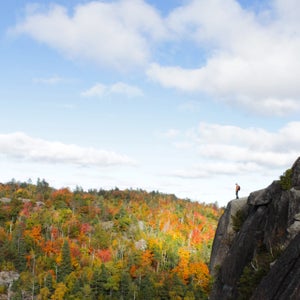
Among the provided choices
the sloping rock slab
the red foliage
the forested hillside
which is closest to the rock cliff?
the sloping rock slab

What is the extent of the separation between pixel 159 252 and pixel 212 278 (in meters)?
132

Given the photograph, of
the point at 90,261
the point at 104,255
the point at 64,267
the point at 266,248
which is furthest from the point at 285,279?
the point at 104,255

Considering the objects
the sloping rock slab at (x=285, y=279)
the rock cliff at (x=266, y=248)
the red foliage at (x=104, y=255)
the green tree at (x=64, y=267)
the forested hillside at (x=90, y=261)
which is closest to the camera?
the sloping rock slab at (x=285, y=279)

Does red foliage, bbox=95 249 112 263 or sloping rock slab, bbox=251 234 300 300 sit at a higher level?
sloping rock slab, bbox=251 234 300 300

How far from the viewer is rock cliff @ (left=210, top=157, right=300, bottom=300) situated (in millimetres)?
11469

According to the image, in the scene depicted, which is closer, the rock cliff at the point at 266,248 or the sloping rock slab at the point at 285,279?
the sloping rock slab at the point at 285,279

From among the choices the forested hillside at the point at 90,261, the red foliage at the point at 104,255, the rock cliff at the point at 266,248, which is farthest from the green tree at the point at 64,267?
the rock cliff at the point at 266,248

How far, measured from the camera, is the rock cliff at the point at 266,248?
37.6 ft

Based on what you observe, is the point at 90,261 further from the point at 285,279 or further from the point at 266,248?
the point at 285,279

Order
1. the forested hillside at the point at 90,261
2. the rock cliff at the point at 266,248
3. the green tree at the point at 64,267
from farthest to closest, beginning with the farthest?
the green tree at the point at 64,267, the forested hillside at the point at 90,261, the rock cliff at the point at 266,248

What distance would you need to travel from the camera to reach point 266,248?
15.8 meters

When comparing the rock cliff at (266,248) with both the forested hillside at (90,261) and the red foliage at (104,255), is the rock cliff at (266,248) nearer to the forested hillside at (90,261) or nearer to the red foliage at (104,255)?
the forested hillside at (90,261)

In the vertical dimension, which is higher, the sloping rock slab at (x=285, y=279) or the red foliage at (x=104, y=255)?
the sloping rock slab at (x=285, y=279)

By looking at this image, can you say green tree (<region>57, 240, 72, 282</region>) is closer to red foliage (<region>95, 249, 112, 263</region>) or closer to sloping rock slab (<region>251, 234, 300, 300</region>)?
red foliage (<region>95, 249, 112, 263</region>)
